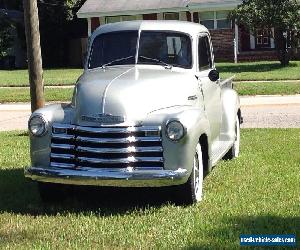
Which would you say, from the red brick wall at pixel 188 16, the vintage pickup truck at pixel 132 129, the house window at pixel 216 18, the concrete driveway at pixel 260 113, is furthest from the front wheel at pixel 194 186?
the red brick wall at pixel 188 16

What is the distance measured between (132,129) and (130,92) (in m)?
0.44

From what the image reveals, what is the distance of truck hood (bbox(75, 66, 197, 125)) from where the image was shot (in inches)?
245

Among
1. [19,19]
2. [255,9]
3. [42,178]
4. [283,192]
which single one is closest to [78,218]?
[42,178]

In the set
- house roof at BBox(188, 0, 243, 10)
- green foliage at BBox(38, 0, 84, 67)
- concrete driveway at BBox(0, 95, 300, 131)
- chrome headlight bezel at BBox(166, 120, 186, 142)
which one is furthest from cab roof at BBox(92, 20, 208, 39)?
green foliage at BBox(38, 0, 84, 67)

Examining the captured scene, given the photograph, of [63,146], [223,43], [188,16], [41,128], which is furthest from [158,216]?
[188,16]

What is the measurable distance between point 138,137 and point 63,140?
2.60ft

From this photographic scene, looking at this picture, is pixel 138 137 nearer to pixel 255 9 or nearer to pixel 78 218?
pixel 78 218

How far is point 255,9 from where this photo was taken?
28.4m

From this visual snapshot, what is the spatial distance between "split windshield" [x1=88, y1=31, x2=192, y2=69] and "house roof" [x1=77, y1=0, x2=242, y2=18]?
95.3ft

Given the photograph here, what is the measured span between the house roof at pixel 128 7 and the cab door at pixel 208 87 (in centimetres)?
2966

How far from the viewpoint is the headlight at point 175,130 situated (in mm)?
6117

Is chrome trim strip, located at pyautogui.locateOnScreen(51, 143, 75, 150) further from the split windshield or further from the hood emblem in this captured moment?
the split windshield

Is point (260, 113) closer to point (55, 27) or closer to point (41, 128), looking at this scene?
point (41, 128)

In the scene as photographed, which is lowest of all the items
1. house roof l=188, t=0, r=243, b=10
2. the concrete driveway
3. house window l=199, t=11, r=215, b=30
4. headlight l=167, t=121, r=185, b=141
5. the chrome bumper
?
the concrete driveway
